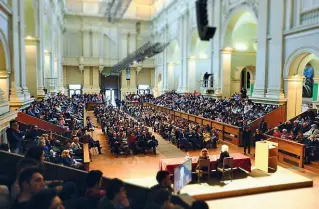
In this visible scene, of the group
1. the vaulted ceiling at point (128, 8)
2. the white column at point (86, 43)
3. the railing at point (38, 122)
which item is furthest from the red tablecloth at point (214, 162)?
the white column at point (86, 43)

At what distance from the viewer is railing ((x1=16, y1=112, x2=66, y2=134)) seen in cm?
1104

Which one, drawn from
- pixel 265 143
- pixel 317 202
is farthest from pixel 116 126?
pixel 317 202

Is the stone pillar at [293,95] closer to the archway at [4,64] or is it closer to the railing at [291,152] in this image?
the railing at [291,152]

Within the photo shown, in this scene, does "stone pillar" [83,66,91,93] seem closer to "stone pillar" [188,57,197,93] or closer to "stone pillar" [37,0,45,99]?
"stone pillar" [188,57,197,93]

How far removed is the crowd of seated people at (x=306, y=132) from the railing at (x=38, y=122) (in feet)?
Result: 28.9

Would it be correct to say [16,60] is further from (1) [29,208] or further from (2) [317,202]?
(2) [317,202]

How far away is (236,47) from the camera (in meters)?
22.4

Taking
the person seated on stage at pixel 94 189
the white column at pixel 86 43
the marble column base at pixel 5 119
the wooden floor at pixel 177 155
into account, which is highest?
the white column at pixel 86 43

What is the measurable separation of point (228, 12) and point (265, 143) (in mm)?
13318

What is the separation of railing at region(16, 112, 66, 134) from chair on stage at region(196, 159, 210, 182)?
20.5 feet

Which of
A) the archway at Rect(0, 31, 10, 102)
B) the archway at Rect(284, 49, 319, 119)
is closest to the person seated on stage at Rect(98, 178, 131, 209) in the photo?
the archway at Rect(0, 31, 10, 102)

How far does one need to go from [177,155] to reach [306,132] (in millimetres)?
5157

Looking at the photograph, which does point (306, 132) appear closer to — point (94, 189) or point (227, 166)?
point (227, 166)

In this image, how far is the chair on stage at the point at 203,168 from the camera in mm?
7812
